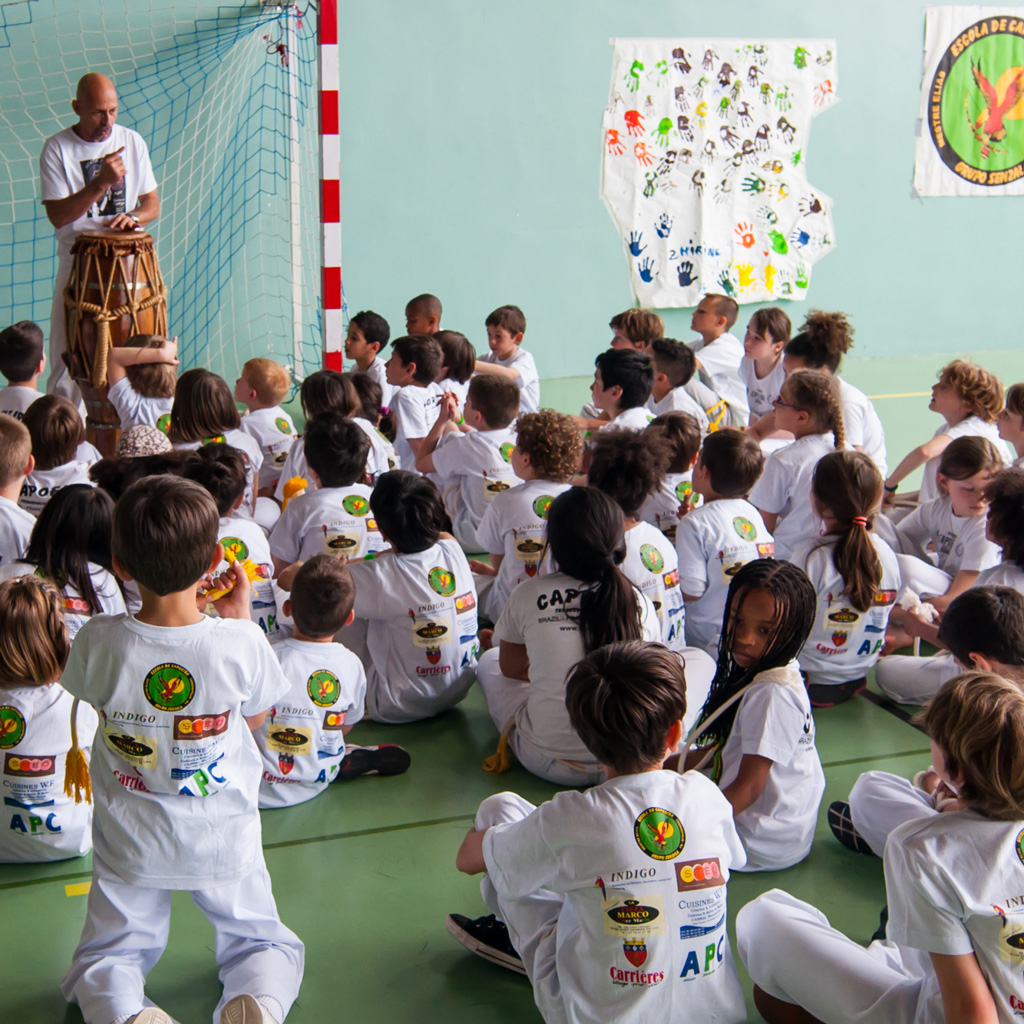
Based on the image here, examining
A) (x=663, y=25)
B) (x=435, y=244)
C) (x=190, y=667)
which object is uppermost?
(x=663, y=25)

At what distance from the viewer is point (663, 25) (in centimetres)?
712

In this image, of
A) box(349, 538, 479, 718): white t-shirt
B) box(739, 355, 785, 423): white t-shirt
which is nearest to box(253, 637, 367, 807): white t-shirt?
box(349, 538, 479, 718): white t-shirt

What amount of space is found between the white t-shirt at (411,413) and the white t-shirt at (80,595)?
6.67 ft

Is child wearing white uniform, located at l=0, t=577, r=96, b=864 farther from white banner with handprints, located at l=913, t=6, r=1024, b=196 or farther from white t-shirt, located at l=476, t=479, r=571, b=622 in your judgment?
white banner with handprints, located at l=913, t=6, r=1024, b=196

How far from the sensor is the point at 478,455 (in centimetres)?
406

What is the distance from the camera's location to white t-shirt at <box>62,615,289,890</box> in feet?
5.95

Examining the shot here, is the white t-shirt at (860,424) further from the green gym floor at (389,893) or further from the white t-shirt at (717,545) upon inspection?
the green gym floor at (389,893)

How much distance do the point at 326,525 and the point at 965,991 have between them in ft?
7.31

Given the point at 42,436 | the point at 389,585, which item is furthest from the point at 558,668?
the point at 42,436

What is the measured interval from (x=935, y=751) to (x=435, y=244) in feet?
18.7

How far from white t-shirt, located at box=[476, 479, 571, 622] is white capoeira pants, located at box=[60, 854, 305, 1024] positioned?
1477 mm

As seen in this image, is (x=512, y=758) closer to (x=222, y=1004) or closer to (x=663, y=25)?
(x=222, y=1004)

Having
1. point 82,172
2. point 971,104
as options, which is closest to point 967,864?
point 82,172

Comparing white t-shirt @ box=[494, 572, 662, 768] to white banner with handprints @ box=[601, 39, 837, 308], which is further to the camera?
white banner with handprints @ box=[601, 39, 837, 308]
